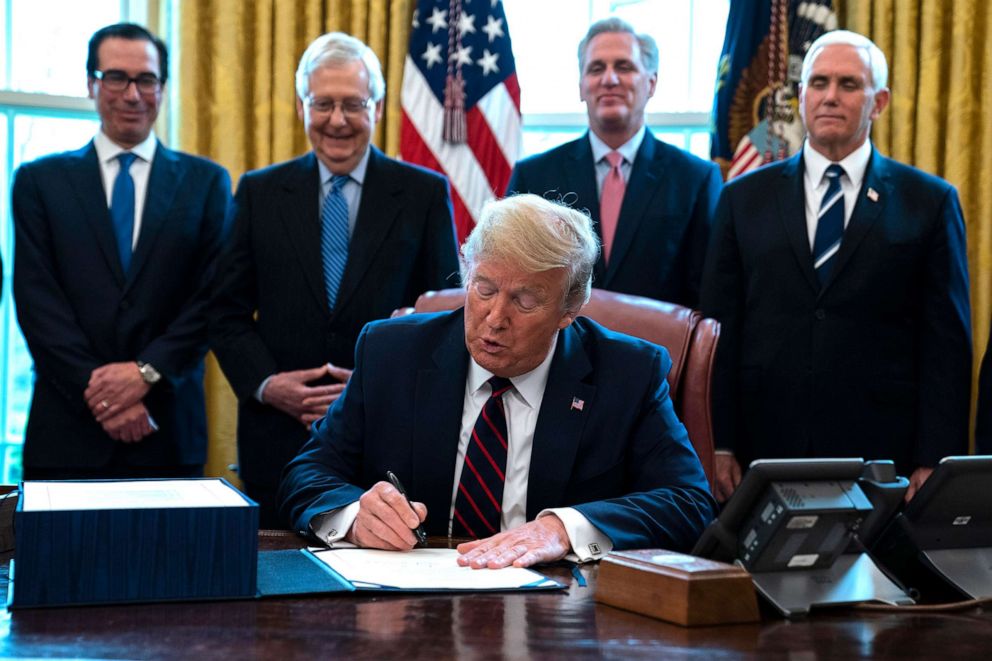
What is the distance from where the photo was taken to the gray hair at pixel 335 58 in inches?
161

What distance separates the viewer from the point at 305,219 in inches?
162

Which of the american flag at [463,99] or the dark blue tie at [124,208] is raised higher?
the american flag at [463,99]

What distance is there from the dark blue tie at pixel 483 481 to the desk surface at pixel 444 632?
2.23ft

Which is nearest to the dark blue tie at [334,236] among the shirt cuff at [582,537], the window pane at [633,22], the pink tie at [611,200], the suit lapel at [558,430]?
the pink tie at [611,200]

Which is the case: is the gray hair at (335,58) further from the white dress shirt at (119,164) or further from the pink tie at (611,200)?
the pink tie at (611,200)

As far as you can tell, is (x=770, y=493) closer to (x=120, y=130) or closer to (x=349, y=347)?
(x=349, y=347)

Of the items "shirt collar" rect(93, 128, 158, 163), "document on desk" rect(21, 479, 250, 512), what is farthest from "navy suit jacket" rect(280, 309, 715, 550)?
"shirt collar" rect(93, 128, 158, 163)

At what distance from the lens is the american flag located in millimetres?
5320

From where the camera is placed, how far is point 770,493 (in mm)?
1985

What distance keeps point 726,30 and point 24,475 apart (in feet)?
10.6

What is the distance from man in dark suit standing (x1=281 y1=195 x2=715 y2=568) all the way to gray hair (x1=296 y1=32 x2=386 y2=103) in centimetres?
145

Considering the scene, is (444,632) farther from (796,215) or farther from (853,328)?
(796,215)

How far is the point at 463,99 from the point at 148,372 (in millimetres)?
1940

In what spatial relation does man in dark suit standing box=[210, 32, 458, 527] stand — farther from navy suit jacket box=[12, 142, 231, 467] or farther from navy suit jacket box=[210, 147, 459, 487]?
navy suit jacket box=[12, 142, 231, 467]
